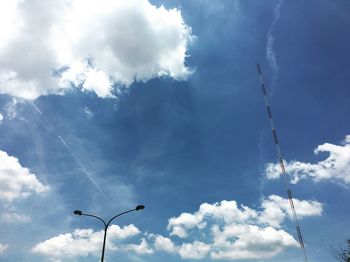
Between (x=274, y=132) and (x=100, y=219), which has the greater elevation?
(x=274, y=132)

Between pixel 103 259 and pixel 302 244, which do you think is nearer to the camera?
pixel 103 259

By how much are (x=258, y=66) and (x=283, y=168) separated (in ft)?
40.2

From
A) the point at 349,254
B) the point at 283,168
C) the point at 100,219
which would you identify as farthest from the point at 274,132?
the point at 349,254

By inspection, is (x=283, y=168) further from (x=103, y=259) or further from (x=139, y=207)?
(x=103, y=259)

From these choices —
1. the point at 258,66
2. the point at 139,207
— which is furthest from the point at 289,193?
the point at 139,207

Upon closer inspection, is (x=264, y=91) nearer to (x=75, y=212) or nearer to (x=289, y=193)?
(x=289, y=193)

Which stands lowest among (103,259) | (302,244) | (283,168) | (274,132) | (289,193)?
(103,259)

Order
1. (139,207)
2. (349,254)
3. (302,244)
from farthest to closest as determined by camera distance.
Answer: (349,254), (302,244), (139,207)

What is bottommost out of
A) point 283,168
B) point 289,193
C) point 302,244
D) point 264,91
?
point 302,244

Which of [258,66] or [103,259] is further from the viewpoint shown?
[258,66]

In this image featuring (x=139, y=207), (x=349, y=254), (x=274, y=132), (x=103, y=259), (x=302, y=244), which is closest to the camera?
(x=103, y=259)

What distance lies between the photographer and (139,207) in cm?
2894

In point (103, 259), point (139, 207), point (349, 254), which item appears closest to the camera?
point (103, 259)

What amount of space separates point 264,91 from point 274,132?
4.94 meters
